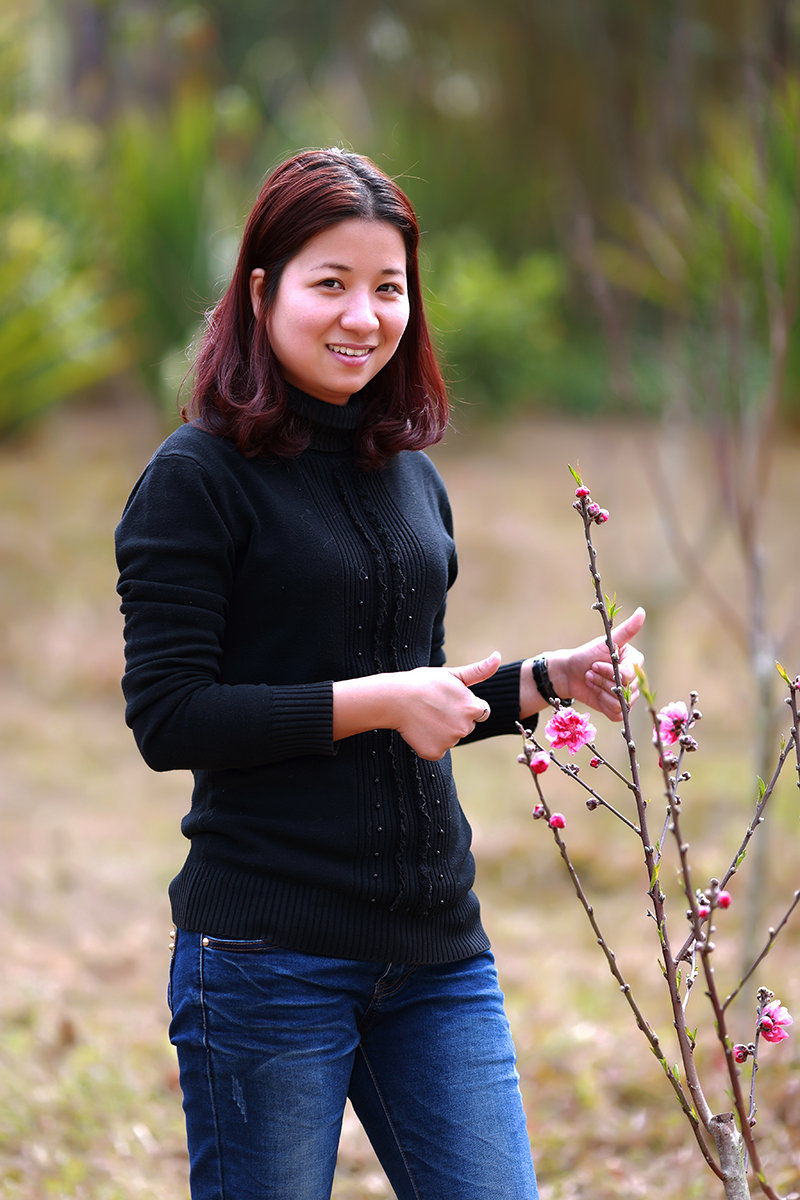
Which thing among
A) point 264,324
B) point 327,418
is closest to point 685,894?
point 327,418

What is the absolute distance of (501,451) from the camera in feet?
27.6

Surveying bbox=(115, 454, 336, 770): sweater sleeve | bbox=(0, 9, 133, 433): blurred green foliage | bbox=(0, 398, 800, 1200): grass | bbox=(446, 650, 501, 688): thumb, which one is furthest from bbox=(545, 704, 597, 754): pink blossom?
bbox=(0, 9, 133, 433): blurred green foliage

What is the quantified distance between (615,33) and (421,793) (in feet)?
31.0

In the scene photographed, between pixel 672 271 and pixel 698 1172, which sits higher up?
pixel 672 271

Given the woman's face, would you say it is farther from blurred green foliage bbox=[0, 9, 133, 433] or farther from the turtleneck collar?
blurred green foliage bbox=[0, 9, 133, 433]

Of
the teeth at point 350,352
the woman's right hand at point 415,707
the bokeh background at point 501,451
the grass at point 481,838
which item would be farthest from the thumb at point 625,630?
the grass at point 481,838

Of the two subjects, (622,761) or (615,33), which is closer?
(622,761)

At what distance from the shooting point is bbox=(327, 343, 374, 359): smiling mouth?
160 cm

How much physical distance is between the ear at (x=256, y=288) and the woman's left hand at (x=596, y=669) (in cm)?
59

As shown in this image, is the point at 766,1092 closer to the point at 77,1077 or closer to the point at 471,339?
the point at 77,1077

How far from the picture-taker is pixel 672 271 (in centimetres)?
573

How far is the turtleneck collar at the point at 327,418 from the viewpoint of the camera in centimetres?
163

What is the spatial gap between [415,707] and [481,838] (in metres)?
3.71

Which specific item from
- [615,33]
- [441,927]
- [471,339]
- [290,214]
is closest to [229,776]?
[441,927]
